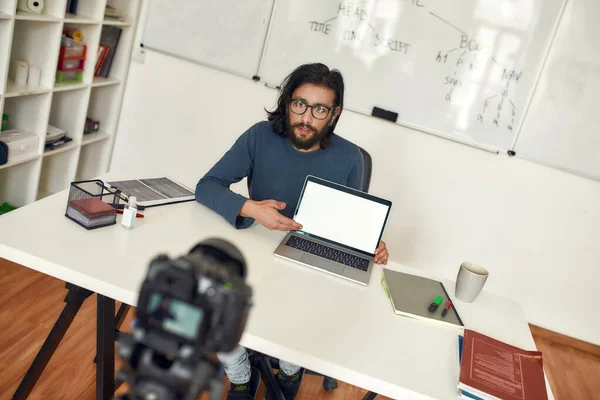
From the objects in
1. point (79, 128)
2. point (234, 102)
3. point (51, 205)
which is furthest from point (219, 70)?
point (51, 205)

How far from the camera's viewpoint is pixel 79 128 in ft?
10.1

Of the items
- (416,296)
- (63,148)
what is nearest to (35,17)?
(63,148)

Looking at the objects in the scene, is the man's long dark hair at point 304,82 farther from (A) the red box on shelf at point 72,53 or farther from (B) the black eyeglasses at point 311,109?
(A) the red box on shelf at point 72,53

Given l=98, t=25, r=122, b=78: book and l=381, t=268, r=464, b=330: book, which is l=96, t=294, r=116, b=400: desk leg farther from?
l=98, t=25, r=122, b=78: book

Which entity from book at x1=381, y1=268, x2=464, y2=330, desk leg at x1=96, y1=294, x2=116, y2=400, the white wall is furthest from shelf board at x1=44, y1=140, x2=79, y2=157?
book at x1=381, y1=268, x2=464, y2=330

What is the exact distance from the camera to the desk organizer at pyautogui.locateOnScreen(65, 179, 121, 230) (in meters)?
1.37

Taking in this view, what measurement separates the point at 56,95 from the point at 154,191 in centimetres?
173

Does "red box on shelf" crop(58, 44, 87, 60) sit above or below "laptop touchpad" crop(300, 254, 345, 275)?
above

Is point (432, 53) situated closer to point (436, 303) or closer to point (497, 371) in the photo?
point (436, 303)

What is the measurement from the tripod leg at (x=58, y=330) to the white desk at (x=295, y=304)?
15cm

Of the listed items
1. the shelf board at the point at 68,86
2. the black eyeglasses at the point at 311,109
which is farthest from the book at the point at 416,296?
the shelf board at the point at 68,86

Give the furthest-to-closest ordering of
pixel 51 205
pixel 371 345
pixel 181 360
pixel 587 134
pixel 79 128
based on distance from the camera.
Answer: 1. pixel 79 128
2. pixel 587 134
3. pixel 51 205
4. pixel 371 345
5. pixel 181 360

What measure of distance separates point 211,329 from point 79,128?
9.41ft

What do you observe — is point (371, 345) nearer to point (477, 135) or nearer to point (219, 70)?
point (477, 135)
